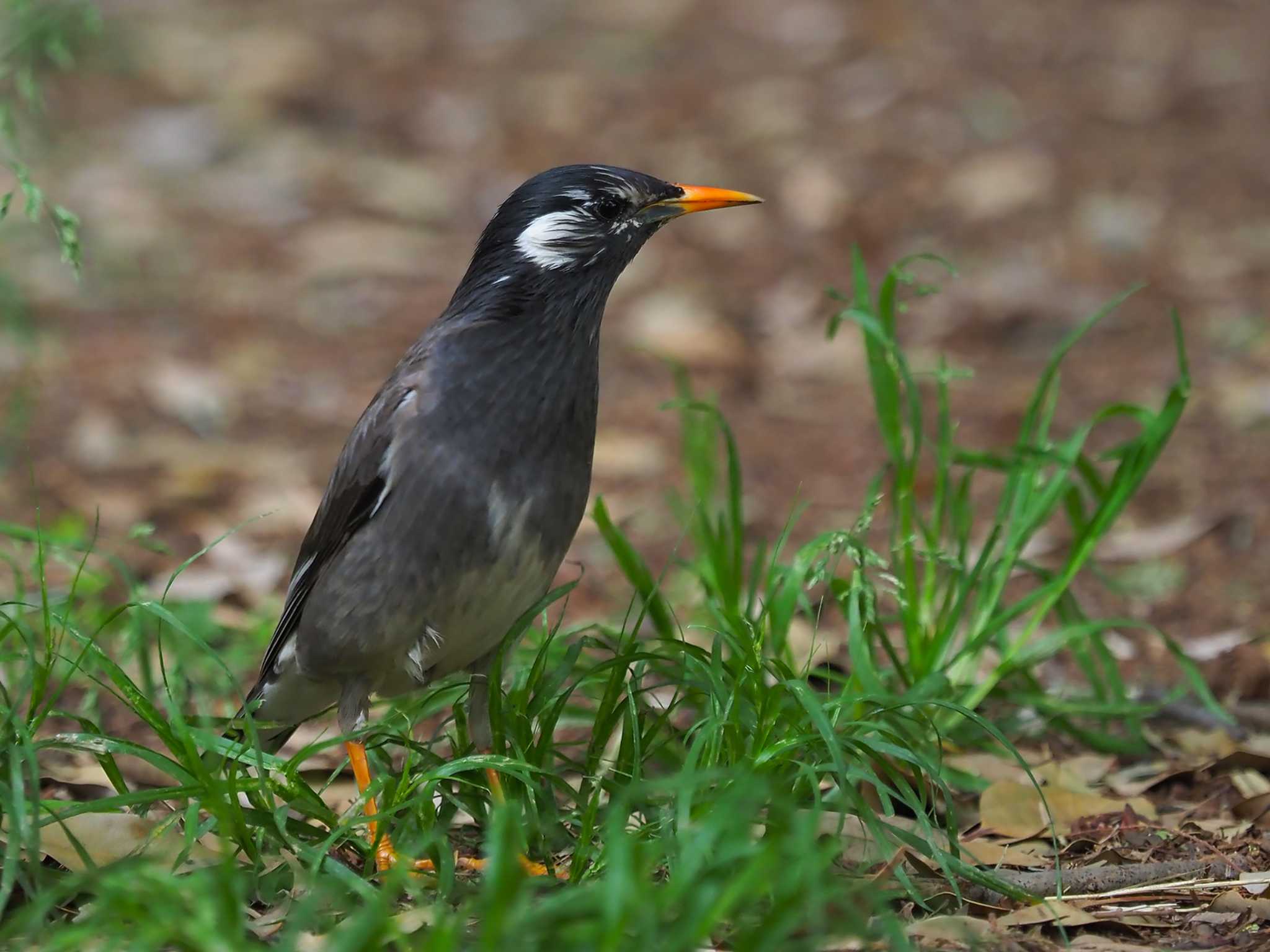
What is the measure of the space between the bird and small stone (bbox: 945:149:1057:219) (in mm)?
5226

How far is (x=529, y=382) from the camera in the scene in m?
3.92

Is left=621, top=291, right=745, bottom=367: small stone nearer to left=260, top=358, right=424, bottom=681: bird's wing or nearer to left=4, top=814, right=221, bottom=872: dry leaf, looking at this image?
left=260, top=358, right=424, bottom=681: bird's wing

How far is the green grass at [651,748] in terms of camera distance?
102 inches

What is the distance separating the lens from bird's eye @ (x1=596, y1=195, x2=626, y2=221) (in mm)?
4234

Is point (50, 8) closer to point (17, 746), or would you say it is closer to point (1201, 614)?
point (17, 746)

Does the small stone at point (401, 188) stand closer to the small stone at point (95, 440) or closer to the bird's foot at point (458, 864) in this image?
the small stone at point (95, 440)

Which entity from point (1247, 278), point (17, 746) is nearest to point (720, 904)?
point (17, 746)

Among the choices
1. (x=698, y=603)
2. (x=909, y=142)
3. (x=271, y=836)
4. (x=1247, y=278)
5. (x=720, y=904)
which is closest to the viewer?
(x=720, y=904)

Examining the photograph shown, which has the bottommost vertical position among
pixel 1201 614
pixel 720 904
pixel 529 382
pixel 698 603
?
pixel 1201 614

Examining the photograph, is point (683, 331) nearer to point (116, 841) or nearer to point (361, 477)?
point (361, 477)

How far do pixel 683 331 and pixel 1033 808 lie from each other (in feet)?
15.1

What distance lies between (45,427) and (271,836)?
4.09 meters

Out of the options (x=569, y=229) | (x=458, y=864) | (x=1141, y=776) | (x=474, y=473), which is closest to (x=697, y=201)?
(x=569, y=229)

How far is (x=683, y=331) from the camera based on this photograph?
26.8 feet
